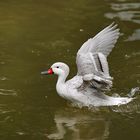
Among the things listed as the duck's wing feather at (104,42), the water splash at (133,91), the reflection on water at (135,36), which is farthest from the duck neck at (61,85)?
the reflection on water at (135,36)

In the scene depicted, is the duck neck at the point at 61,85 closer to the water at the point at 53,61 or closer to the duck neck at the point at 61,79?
the duck neck at the point at 61,79

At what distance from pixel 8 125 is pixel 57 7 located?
7.32m

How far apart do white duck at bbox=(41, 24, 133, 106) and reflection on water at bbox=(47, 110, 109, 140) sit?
33 centimetres

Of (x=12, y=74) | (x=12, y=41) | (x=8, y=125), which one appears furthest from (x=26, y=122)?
(x=12, y=41)

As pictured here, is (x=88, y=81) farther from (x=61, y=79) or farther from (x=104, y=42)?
(x=104, y=42)

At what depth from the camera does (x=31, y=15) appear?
16.5 m

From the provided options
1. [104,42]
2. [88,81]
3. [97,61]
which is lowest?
[88,81]

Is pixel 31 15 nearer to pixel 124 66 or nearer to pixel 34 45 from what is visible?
pixel 34 45

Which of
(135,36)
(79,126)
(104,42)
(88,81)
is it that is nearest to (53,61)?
(104,42)

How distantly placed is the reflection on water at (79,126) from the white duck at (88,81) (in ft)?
1.10

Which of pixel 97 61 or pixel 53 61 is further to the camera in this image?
pixel 53 61

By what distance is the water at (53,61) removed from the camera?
34.3ft

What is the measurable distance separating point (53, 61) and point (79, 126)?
296cm

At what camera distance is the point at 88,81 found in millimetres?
11227
